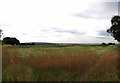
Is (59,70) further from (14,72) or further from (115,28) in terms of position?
(115,28)

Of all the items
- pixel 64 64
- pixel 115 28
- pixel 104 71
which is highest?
pixel 115 28

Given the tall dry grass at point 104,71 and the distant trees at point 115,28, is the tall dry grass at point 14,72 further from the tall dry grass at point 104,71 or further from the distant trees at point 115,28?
the distant trees at point 115,28

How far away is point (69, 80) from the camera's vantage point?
10664 mm

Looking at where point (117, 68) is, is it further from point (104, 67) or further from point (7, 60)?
point (7, 60)

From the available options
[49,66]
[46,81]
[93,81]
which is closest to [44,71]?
[49,66]

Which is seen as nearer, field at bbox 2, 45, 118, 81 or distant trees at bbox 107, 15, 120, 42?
field at bbox 2, 45, 118, 81

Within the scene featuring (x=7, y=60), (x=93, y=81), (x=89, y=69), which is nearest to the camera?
(x=93, y=81)

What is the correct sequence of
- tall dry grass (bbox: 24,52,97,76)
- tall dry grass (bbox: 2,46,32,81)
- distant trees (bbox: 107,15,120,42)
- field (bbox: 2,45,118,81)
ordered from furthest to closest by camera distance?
distant trees (bbox: 107,15,120,42) → tall dry grass (bbox: 24,52,97,76) → field (bbox: 2,45,118,81) → tall dry grass (bbox: 2,46,32,81)

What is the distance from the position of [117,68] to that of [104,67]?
62 cm

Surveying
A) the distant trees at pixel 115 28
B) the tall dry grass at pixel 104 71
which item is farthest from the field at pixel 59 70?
the distant trees at pixel 115 28

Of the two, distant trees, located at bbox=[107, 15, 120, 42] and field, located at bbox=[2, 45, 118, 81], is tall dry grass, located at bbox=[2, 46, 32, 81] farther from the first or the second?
distant trees, located at bbox=[107, 15, 120, 42]

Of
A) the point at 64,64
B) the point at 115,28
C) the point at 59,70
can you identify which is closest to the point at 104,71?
the point at 59,70

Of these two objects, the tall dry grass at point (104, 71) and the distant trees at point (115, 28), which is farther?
the distant trees at point (115, 28)

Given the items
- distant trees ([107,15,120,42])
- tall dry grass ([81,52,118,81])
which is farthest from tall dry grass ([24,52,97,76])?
distant trees ([107,15,120,42])
